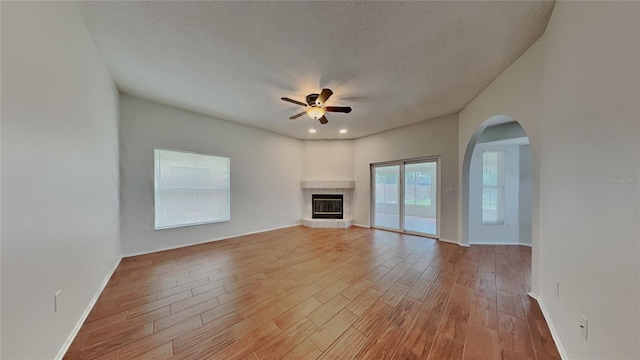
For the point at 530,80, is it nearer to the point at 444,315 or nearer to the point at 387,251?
the point at 444,315

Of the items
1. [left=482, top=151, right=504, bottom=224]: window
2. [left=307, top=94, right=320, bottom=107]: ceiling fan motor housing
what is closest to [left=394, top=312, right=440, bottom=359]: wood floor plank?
[left=307, top=94, right=320, bottom=107]: ceiling fan motor housing

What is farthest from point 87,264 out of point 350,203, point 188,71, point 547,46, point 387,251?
point 350,203

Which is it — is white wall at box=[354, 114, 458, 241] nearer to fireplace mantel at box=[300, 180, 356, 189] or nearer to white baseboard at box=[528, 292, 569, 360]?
fireplace mantel at box=[300, 180, 356, 189]

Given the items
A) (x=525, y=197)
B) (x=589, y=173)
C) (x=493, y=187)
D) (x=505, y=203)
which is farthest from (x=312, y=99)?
(x=525, y=197)

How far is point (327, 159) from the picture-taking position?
617 cm

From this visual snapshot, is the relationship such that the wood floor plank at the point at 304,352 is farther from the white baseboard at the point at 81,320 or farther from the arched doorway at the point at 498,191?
the arched doorway at the point at 498,191

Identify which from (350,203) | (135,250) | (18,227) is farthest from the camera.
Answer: (350,203)

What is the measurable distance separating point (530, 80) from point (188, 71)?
4012 millimetres

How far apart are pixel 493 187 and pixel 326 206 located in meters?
4.06

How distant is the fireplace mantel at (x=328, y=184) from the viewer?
598cm

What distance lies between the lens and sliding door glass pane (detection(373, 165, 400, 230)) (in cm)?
526

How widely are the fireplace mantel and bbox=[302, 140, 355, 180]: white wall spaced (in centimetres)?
15

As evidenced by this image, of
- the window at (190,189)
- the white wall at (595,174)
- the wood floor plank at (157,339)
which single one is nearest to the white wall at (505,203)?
the white wall at (595,174)

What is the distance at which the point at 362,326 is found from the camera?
1698 mm
